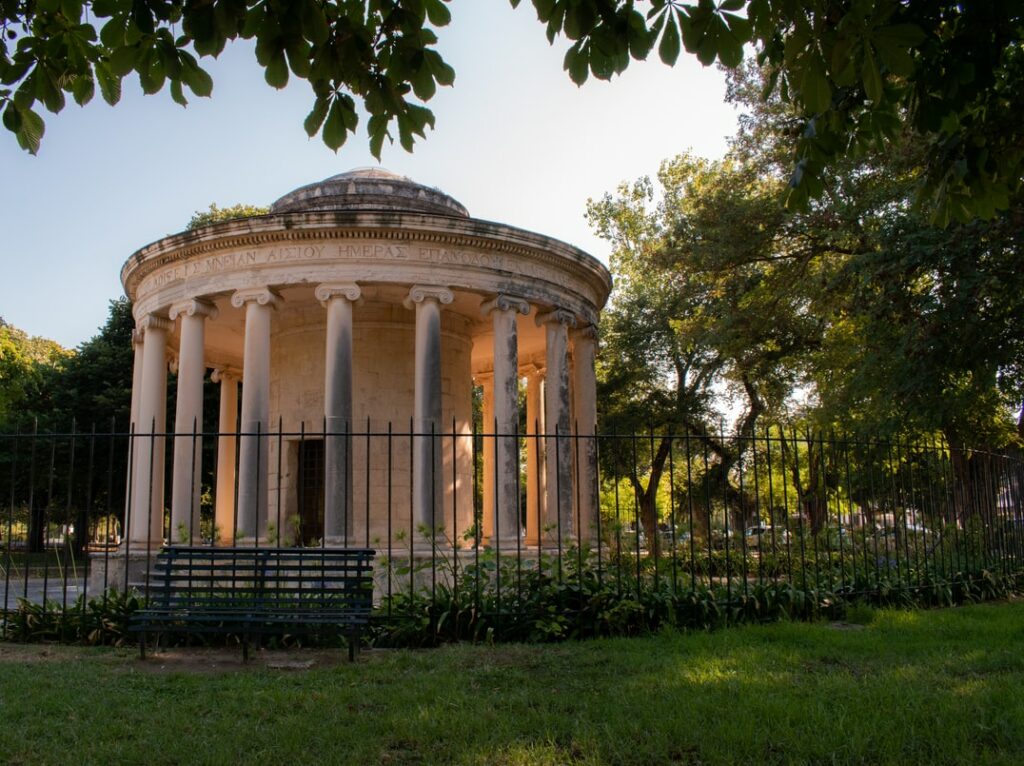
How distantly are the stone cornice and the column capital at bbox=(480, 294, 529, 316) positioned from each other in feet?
3.09

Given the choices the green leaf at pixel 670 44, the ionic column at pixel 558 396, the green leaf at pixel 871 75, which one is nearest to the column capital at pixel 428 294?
the ionic column at pixel 558 396

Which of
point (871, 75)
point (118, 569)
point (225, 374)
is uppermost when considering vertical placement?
point (225, 374)

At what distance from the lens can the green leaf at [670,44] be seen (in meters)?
4.38

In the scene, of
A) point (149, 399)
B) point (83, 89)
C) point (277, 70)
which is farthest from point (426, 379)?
point (277, 70)

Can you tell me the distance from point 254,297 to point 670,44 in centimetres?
1347

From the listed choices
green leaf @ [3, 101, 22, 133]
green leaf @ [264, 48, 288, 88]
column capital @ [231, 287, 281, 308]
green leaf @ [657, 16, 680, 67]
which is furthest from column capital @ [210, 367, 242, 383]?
green leaf @ [657, 16, 680, 67]

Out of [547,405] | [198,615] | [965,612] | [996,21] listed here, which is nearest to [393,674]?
[198,615]

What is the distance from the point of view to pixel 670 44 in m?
4.39

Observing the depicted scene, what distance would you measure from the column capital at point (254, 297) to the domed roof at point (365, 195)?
294 centimetres

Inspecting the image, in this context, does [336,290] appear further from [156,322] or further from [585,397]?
[585,397]

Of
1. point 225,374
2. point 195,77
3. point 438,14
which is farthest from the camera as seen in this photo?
point 225,374

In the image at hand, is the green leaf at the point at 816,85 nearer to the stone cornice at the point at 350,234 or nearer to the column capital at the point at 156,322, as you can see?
the stone cornice at the point at 350,234

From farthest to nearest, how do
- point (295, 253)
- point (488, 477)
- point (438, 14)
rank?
point (488, 477)
point (295, 253)
point (438, 14)

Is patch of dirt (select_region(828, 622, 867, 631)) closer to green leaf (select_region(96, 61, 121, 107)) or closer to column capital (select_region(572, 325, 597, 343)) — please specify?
green leaf (select_region(96, 61, 121, 107))
